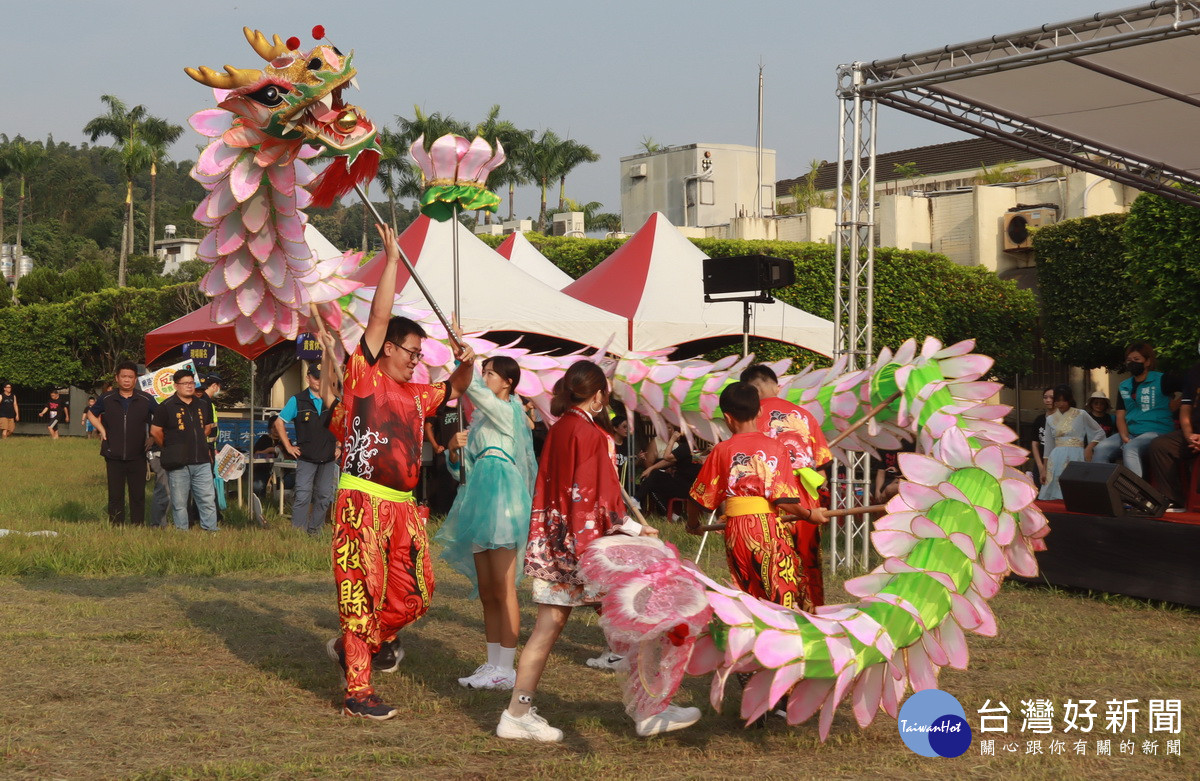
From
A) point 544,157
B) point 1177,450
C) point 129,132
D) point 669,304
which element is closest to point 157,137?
point 129,132

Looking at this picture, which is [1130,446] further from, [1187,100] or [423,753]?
[423,753]

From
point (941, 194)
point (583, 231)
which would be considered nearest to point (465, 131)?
point (583, 231)

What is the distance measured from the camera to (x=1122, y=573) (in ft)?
26.5

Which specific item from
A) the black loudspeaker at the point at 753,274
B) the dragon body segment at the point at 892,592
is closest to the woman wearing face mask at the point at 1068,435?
the black loudspeaker at the point at 753,274

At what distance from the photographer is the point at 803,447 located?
206 inches

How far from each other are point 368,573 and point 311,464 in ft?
21.1

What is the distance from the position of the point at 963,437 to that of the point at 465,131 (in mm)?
38696

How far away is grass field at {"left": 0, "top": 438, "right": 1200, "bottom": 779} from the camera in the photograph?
14.2 ft

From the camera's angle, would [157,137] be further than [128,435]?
Yes

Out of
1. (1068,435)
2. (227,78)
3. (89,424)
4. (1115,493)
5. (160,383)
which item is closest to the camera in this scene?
(227,78)

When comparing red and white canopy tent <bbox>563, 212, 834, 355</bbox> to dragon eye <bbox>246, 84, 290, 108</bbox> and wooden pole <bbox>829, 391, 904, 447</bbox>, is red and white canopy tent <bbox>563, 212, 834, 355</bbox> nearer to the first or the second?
wooden pole <bbox>829, 391, 904, 447</bbox>

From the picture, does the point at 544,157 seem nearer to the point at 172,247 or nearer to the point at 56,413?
the point at 56,413

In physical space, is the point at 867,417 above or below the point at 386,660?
above

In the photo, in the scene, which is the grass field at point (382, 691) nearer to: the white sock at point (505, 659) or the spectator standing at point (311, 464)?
the white sock at point (505, 659)
